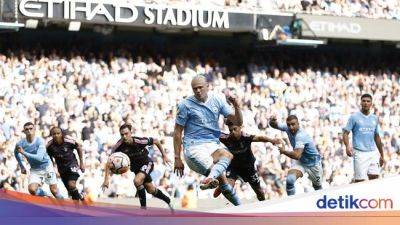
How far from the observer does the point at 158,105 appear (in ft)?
102

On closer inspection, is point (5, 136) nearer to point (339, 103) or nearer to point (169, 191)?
point (169, 191)

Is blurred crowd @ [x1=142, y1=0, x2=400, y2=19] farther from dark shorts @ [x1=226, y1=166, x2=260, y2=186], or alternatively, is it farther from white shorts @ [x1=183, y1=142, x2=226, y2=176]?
white shorts @ [x1=183, y1=142, x2=226, y2=176]

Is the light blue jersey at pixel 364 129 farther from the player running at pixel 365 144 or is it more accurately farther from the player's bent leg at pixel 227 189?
the player's bent leg at pixel 227 189

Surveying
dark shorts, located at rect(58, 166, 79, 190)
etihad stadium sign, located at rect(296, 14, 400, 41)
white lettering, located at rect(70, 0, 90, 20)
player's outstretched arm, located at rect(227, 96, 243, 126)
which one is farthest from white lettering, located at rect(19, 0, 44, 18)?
player's outstretched arm, located at rect(227, 96, 243, 126)

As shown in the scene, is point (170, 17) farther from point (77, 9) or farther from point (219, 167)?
point (219, 167)

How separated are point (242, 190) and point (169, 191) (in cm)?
171

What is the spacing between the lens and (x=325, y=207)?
16359 mm

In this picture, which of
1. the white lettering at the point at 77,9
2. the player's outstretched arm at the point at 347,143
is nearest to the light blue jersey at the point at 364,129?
the player's outstretched arm at the point at 347,143

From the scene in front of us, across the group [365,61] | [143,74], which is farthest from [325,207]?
[365,61]

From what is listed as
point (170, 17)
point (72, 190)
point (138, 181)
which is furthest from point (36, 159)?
point (170, 17)

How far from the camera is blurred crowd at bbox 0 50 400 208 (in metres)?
27.8

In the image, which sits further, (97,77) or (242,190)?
(97,77)

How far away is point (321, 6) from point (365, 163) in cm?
1618

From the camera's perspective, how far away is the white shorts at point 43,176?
22.2 metres
